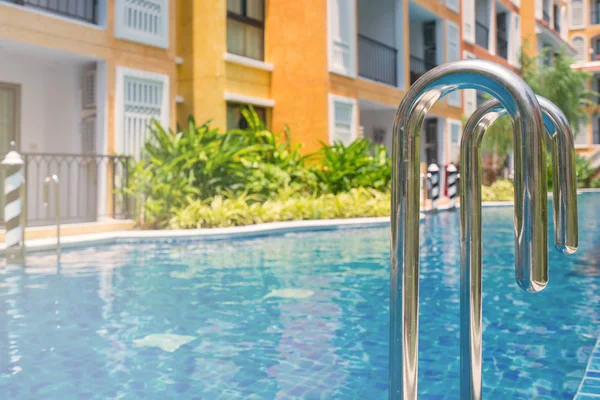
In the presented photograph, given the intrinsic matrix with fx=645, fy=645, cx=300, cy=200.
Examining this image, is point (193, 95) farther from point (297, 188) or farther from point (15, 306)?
point (15, 306)

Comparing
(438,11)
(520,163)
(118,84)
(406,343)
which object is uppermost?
(438,11)

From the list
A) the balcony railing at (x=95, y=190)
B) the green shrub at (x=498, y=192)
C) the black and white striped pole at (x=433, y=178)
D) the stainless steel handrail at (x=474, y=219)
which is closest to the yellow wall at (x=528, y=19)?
the green shrub at (x=498, y=192)

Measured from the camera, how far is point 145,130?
12.3 meters

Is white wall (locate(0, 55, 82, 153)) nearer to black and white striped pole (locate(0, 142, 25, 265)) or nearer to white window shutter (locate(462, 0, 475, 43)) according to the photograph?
black and white striped pole (locate(0, 142, 25, 265))

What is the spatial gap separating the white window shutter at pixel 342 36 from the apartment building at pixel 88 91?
4.74 metres

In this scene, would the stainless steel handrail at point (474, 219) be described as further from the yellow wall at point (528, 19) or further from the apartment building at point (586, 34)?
the apartment building at point (586, 34)

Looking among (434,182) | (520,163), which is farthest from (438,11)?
(520,163)

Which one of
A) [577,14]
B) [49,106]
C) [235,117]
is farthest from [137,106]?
[577,14]

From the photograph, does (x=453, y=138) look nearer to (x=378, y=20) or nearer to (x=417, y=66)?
A: (x=417, y=66)

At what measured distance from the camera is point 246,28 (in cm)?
1608

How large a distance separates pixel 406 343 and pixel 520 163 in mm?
518

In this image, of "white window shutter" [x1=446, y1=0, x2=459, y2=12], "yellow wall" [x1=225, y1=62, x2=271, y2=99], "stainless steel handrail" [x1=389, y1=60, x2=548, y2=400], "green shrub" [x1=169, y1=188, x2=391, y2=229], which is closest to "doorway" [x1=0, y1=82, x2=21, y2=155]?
"green shrub" [x1=169, y1=188, x2=391, y2=229]

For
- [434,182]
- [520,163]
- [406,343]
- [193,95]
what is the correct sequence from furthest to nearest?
1. [434,182]
2. [193,95]
3. [406,343]
4. [520,163]

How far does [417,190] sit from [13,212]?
7582 millimetres
